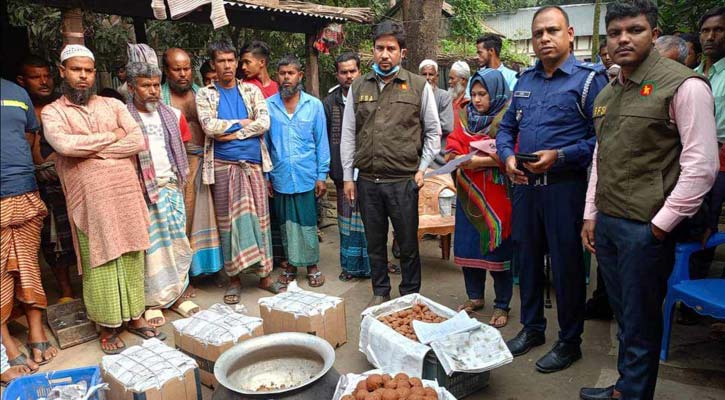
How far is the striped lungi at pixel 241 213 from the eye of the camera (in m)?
4.23

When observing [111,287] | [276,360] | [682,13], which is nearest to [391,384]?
[276,360]

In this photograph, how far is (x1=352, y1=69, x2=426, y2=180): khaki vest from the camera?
3.63 meters

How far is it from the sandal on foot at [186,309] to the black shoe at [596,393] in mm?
2815

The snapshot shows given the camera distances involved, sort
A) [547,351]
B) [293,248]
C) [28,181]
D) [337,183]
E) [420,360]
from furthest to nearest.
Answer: [337,183]
[293,248]
[547,351]
[28,181]
[420,360]

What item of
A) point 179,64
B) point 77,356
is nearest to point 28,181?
point 77,356

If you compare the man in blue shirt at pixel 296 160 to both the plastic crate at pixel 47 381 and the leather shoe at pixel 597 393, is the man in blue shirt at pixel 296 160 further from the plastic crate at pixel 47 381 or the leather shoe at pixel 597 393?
the leather shoe at pixel 597 393

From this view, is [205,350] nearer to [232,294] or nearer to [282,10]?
[232,294]

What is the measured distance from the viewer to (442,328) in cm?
291

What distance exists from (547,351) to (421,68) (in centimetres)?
429

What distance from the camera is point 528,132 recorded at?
300 cm

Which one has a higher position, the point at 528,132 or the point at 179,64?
the point at 179,64

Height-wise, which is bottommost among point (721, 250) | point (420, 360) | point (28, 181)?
point (721, 250)

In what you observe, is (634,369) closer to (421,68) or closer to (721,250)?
(721,250)

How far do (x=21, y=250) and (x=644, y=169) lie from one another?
344 cm
